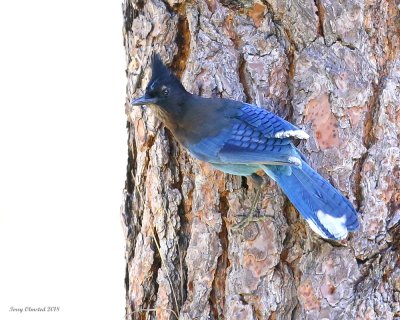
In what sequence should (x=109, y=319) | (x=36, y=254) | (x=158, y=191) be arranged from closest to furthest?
(x=158, y=191) < (x=109, y=319) < (x=36, y=254)

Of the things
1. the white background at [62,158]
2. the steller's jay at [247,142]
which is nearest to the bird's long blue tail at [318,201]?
the steller's jay at [247,142]

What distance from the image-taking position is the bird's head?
3.11 m

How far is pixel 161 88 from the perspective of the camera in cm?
315

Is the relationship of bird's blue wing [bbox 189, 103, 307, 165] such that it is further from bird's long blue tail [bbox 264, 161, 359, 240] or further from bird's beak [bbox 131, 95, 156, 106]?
bird's beak [bbox 131, 95, 156, 106]

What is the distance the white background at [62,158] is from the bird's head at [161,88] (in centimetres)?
212

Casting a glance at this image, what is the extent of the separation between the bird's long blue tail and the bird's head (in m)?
0.55

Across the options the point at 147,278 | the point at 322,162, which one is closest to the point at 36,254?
the point at 147,278

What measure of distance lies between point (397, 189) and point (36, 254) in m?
3.21

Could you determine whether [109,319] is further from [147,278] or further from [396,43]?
[396,43]

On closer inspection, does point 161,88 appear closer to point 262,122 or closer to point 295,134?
point 262,122

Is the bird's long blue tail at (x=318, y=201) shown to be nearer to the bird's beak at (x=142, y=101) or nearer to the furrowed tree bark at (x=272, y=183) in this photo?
the furrowed tree bark at (x=272, y=183)

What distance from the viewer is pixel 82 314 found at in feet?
16.7

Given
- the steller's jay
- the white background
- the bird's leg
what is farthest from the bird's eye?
the white background

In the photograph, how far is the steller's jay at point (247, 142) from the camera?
288cm
